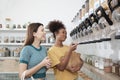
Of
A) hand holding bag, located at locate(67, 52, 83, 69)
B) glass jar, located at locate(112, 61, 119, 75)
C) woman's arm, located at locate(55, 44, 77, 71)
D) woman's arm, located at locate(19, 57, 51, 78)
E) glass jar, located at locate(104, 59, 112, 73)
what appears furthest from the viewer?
hand holding bag, located at locate(67, 52, 83, 69)

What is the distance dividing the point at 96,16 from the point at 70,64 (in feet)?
2.37

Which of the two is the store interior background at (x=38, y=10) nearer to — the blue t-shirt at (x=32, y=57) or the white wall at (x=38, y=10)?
the white wall at (x=38, y=10)

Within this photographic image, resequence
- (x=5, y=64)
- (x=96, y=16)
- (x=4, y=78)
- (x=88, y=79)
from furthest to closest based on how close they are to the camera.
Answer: (x=5, y=64)
(x=4, y=78)
(x=88, y=79)
(x=96, y=16)

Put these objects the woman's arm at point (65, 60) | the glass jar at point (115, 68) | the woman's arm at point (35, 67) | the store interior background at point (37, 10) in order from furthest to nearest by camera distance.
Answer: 1. the store interior background at point (37, 10)
2. the woman's arm at point (65, 60)
3. the woman's arm at point (35, 67)
4. the glass jar at point (115, 68)

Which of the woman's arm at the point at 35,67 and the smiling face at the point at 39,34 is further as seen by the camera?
the smiling face at the point at 39,34

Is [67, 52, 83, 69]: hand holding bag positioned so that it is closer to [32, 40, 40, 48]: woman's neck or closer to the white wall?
[32, 40, 40, 48]: woman's neck

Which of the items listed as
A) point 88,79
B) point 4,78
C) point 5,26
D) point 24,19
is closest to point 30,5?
point 24,19

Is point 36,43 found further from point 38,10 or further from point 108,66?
point 38,10

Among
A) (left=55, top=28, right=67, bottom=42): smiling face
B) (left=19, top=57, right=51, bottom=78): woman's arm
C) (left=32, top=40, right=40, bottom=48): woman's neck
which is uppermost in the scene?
(left=55, top=28, right=67, bottom=42): smiling face

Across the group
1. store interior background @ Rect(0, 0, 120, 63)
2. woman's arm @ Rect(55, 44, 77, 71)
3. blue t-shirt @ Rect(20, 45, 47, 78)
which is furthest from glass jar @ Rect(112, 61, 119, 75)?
store interior background @ Rect(0, 0, 120, 63)

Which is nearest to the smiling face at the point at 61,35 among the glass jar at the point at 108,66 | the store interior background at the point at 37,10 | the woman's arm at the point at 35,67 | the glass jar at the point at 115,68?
the woman's arm at the point at 35,67

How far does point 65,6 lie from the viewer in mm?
5539

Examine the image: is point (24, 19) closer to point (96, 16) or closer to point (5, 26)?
point (5, 26)

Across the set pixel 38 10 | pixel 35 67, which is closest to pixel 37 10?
pixel 38 10
